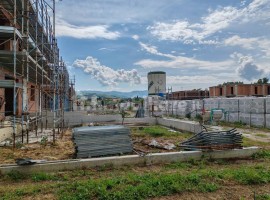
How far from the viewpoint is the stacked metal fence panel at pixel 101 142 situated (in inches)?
353

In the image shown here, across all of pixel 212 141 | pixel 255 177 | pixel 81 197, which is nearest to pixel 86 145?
pixel 81 197

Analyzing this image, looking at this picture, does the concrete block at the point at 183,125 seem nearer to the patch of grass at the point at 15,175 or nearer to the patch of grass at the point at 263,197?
the patch of grass at the point at 263,197

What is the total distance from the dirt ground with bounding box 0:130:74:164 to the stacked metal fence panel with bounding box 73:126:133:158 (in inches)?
29.7

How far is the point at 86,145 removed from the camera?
903cm

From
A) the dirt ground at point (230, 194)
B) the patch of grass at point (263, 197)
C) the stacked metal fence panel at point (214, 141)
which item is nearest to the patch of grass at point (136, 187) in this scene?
the dirt ground at point (230, 194)

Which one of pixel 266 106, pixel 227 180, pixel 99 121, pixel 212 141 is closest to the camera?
pixel 227 180

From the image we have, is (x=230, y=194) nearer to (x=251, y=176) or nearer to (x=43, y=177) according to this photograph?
(x=251, y=176)

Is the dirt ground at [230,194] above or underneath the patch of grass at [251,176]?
underneath

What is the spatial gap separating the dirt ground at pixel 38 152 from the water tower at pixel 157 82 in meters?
35.7

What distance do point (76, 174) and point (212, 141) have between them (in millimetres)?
4966

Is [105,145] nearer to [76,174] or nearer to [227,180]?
[76,174]

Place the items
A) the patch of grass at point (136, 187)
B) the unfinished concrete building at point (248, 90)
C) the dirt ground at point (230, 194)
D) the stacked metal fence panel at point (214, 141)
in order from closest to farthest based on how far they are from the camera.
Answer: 1. the patch of grass at point (136, 187)
2. the dirt ground at point (230, 194)
3. the stacked metal fence panel at point (214, 141)
4. the unfinished concrete building at point (248, 90)

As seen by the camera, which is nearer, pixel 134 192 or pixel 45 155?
pixel 134 192

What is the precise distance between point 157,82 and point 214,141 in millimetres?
37549
